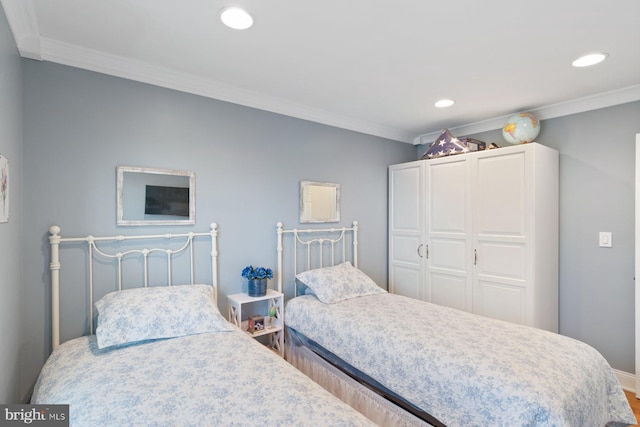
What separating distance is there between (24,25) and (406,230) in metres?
3.29

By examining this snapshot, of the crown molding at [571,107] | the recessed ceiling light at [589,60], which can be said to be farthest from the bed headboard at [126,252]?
Answer: the crown molding at [571,107]

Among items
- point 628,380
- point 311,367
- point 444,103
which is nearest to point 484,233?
point 444,103

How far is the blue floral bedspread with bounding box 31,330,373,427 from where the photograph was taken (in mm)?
1182

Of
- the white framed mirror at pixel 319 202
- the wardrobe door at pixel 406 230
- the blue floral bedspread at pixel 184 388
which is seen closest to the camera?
the blue floral bedspread at pixel 184 388

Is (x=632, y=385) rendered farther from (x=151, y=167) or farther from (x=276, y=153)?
(x=151, y=167)

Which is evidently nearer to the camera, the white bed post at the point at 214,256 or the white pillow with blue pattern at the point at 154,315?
the white pillow with blue pattern at the point at 154,315

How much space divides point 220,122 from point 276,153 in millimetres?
537

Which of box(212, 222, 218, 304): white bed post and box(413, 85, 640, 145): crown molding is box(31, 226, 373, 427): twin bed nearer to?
box(212, 222, 218, 304): white bed post

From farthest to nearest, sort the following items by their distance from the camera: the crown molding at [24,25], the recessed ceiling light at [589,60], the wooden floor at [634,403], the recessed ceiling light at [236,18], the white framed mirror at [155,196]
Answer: the wooden floor at [634,403], the white framed mirror at [155,196], the recessed ceiling light at [589,60], the recessed ceiling light at [236,18], the crown molding at [24,25]

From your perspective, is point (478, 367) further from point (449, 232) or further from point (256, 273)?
point (449, 232)

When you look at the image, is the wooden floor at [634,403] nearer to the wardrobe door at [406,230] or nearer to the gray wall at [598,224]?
the gray wall at [598,224]

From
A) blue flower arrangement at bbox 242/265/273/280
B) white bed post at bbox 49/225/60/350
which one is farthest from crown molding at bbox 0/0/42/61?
blue flower arrangement at bbox 242/265/273/280

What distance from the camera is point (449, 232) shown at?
10.4ft

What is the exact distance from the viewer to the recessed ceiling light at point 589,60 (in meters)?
1.96
